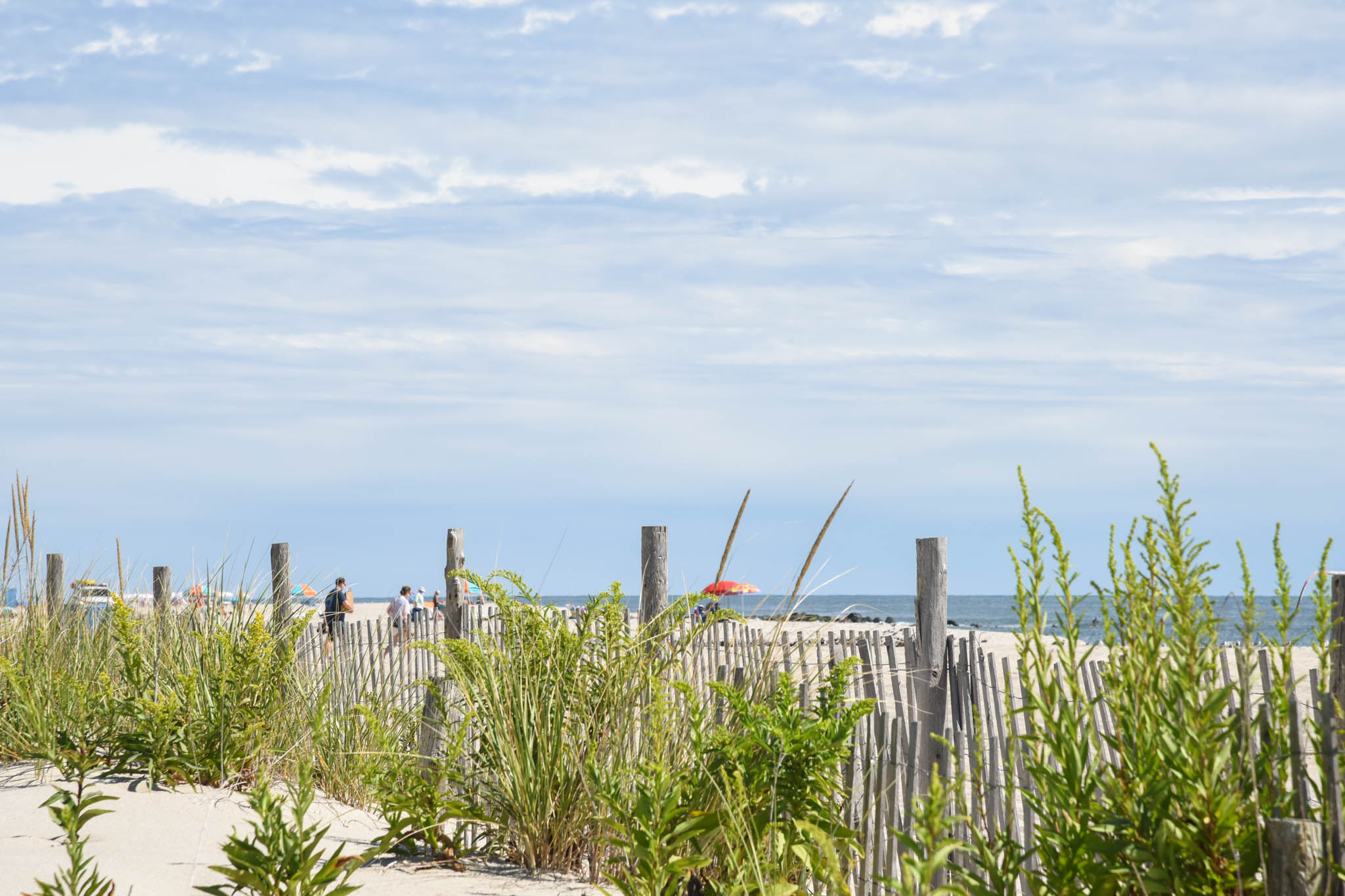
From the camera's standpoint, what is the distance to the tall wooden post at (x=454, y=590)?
20.5ft

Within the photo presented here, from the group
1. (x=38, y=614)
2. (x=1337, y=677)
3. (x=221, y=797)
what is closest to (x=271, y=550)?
(x=38, y=614)

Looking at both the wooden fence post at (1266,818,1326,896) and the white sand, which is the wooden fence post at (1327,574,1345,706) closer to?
the wooden fence post at (1266,818,1326,896)

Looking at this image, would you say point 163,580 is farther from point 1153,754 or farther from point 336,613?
point 1153,754

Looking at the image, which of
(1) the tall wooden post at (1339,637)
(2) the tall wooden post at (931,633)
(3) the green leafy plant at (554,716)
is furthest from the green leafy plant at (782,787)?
(2) the tall wooden post at (931,633)

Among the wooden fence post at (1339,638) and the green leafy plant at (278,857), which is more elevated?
the wooden fence post at (1339,638)

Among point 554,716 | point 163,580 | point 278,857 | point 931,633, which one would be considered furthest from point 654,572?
point 163,580

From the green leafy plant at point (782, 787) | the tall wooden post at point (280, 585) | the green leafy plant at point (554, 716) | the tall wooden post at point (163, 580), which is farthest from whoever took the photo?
the tall wooden post at point (163, 580)

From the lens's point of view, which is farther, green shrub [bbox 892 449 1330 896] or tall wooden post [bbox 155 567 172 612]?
tall wooden post [bbox 155 567 172 612]

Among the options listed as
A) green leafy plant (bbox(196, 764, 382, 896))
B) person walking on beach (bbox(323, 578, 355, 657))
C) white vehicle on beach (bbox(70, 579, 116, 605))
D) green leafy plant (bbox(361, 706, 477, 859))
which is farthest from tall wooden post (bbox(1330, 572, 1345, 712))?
white vehicle on beach (bbox(70, 579, 116, 605))

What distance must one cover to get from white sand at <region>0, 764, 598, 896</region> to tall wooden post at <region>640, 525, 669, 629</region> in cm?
183

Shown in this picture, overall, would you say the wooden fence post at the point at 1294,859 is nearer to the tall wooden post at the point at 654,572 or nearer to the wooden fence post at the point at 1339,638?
the wooden fence post at the point at 1339,638

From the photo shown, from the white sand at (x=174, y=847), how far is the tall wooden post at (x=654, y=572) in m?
1.83

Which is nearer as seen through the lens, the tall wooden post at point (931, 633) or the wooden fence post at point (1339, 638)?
the wooden fence post at point (1339, 638)

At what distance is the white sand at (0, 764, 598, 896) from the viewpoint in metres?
3.01
